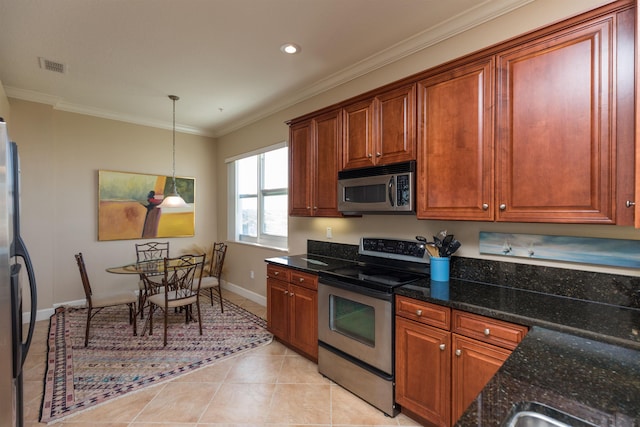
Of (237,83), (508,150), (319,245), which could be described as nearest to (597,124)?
(508,150)

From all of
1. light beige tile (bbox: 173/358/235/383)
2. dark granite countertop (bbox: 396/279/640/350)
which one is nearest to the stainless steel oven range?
dark granite countertop (bbox: 396/279/640/350)

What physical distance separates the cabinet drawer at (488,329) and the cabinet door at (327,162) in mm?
1361

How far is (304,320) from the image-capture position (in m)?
2.79

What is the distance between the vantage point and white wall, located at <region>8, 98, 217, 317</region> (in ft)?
12.5

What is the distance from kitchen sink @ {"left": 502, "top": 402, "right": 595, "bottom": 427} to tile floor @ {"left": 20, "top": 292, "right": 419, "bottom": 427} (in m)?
1.43

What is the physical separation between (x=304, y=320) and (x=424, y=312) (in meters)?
1.26

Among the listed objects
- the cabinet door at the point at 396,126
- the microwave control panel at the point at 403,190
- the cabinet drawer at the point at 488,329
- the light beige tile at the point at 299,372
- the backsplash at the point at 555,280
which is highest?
the cabinet door at the point at 396,126

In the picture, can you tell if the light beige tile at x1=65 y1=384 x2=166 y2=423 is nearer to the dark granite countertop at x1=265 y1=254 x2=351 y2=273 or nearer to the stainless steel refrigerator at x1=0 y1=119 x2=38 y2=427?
the stainless steel refrigerator at x1=0 y1=119 x2=38 y2=427

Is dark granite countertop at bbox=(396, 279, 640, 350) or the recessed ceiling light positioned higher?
the recessed ceiling light

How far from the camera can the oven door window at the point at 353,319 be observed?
2.17 meters

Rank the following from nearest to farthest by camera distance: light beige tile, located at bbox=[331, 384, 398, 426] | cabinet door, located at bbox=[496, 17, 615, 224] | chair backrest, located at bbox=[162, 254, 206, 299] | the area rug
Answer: cabinet door, located at bbox=[496, 17, 615, 224] → light beige tile, located at bbox=[331, 384, 398, 426] → the area rug → chair backrest, located at bbox=[162, 254, 206, 299]

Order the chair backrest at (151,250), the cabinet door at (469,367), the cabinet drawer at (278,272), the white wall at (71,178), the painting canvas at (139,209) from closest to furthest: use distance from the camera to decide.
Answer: the cabinet door at (469,367), the cabinet drawer at (278,272), the white wall at (71,178), the painting canvas at (139,209), the chair backrest at (151,250)

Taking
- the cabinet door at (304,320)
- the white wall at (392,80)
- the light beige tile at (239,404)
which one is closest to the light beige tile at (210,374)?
the light beige tile at (239,404)

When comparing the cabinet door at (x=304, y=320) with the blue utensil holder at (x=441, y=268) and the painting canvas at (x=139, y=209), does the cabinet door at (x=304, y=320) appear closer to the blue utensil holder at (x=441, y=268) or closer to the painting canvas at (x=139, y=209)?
the blue utensil holder at (x=441, y=268)
